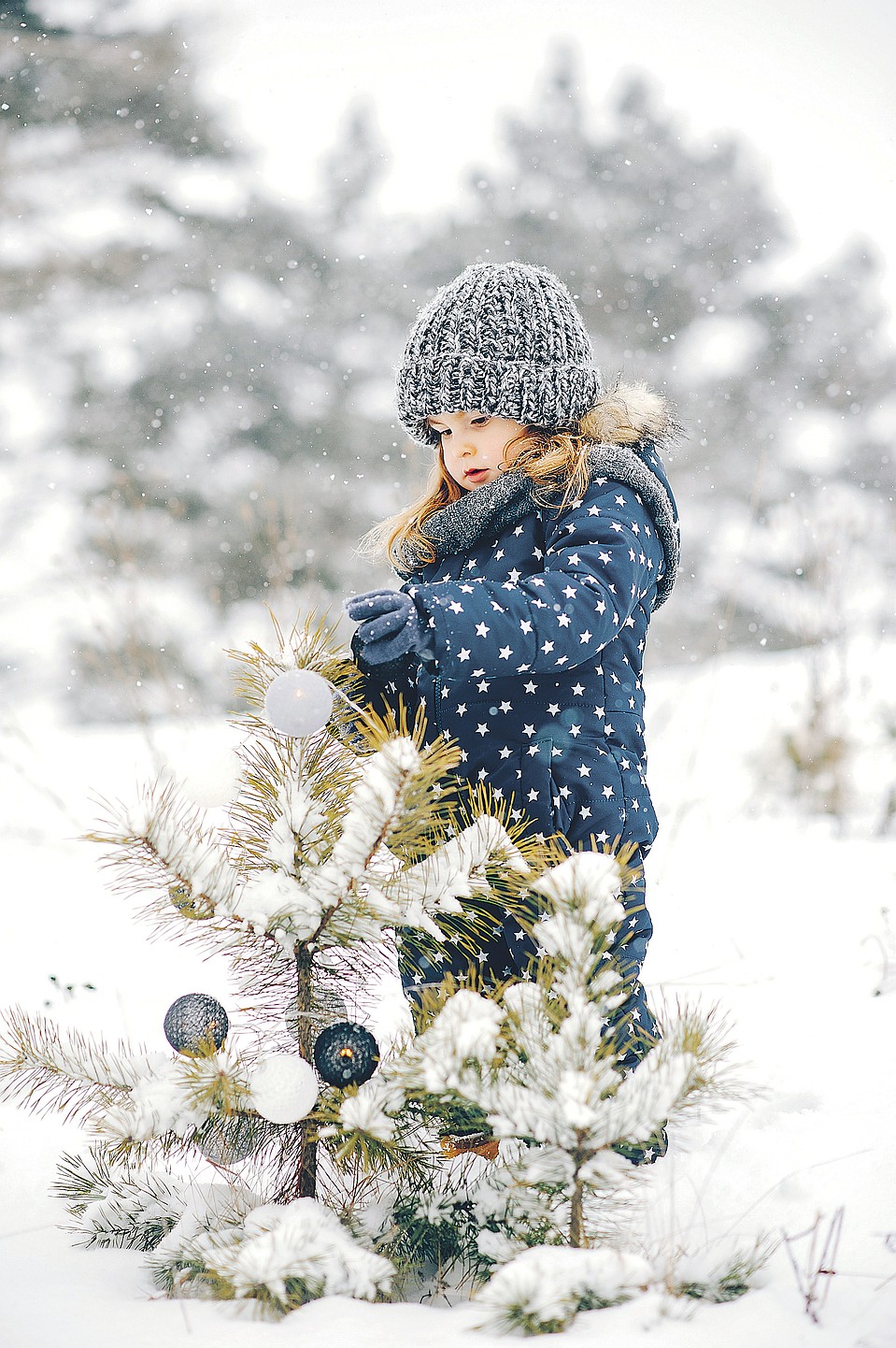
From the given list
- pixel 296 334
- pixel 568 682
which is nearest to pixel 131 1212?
pixel 568 682

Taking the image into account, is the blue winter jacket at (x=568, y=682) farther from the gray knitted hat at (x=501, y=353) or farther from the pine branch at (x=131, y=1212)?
the pine branch at (x=131, y=1212)

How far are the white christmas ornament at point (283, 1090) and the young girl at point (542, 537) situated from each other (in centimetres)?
41

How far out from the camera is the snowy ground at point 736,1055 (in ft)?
2.58

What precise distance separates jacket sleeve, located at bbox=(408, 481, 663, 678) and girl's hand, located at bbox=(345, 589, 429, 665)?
0.11ft

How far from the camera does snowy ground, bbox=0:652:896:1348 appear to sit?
79cm

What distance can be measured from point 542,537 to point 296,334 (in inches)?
231

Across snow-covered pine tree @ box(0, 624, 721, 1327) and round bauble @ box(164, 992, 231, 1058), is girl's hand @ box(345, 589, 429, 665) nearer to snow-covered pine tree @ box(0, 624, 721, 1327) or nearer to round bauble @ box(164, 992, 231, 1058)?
snow-covered pine tree @ box(0, 624, 721, 1327)

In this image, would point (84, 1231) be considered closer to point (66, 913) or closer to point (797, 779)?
point (66, 913)

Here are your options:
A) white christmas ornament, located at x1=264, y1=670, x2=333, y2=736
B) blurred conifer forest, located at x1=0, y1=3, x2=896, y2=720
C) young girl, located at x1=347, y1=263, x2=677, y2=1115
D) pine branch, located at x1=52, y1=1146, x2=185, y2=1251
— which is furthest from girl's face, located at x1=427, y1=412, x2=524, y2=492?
blurred conifer forest, located at x1=0, y1=3, x2=896, y2=720

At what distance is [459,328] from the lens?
139cm

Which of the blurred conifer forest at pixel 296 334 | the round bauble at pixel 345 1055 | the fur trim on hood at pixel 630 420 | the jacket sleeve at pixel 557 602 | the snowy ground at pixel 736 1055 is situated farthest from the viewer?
the blurred conifer forest at pixel 296 334

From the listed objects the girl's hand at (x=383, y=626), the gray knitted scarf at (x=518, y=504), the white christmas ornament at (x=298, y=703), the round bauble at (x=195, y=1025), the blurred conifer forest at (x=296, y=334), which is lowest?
the round bauble at (x=195, y=1025)

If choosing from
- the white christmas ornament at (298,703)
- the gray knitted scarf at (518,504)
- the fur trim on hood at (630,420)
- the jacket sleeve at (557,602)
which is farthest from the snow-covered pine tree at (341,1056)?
the fur trim on hood at (630,420)

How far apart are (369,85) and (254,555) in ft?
11.7
